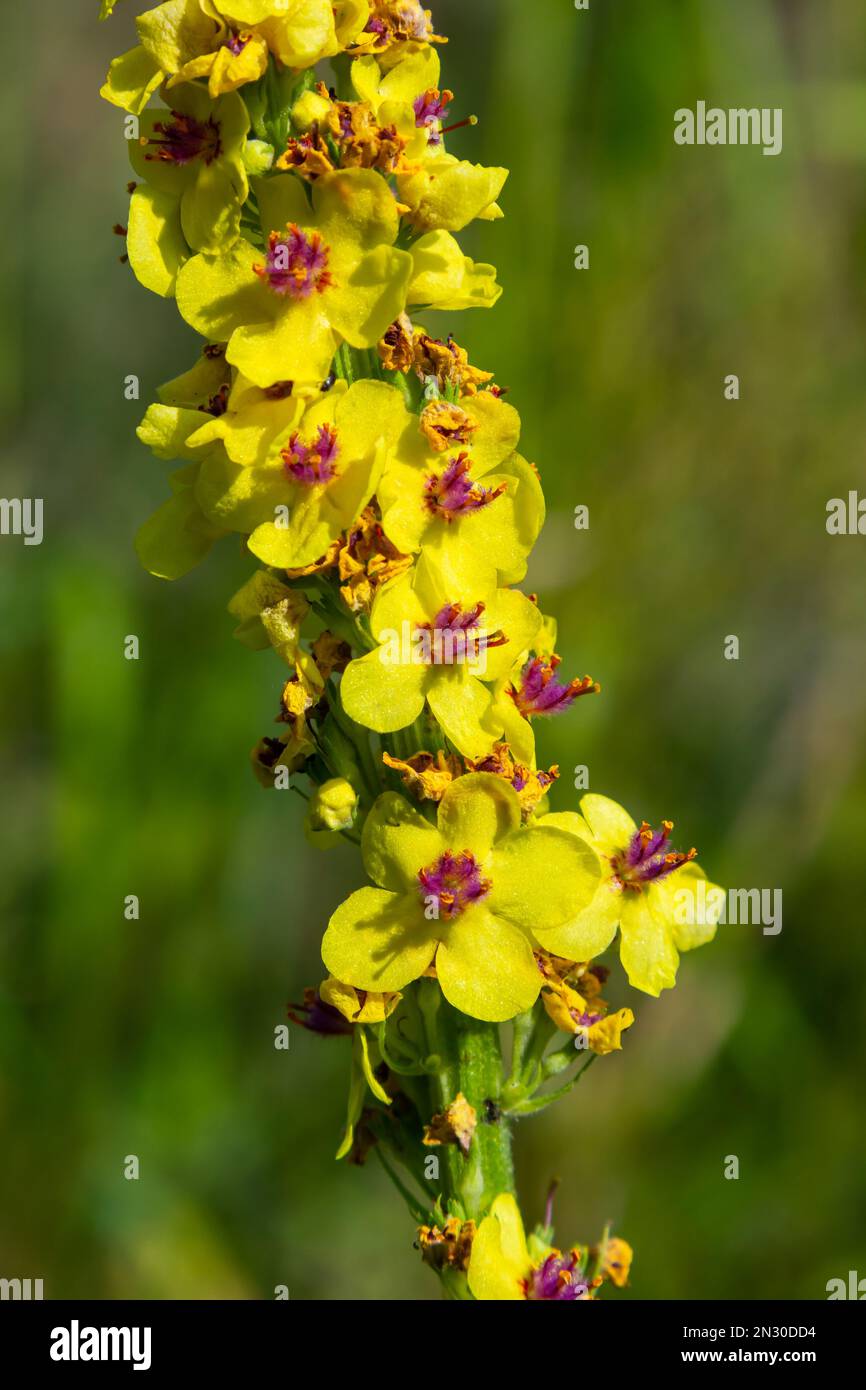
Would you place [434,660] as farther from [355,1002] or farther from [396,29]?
[396,29]

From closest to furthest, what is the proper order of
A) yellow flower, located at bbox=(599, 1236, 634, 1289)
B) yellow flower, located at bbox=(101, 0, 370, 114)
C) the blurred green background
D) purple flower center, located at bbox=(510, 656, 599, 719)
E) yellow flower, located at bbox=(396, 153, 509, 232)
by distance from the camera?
yellow flower, located at bbox=(101, 0, 370, 114) < yellow flower, located at bbox=(396, 153, 509, 232) < purple flower center, located at bbox=(510, 656, 599, 719) < yellow flower, located at bbox=(599, 1236, 634, 1289) < the blurred green background

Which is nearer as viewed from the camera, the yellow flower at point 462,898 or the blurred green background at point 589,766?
the yellow flower at point 462,898

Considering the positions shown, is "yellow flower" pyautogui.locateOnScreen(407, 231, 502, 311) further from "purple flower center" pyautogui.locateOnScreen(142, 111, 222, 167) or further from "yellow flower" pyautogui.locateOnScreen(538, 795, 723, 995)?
"yellow flower" pyautogui.locateOnScreen(538, 795, 723, 995)

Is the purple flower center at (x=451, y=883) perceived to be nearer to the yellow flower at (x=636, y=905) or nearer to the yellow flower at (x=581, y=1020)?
the yellow flower at (x=636, y=905)

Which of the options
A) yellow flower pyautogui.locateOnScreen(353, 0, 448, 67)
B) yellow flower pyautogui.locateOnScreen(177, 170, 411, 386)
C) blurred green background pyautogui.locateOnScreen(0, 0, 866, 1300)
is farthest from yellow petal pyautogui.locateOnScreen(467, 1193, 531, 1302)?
blurred green background pyautogui.locateOnScreen(0, 0, 866, 1300)

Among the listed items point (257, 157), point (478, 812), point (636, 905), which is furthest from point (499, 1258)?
point (257, 157)

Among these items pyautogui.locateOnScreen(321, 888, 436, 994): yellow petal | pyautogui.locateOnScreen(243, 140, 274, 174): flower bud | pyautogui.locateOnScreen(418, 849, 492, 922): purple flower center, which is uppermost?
pyautogui.locateOnScreen(243, 140, 274, 174): flower bud

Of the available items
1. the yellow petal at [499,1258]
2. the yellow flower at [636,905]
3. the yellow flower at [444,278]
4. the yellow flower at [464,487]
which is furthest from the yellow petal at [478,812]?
the yellow flower at [444,278]

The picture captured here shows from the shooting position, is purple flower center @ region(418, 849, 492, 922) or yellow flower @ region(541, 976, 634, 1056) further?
yellow flower @ region(541, 976, 634, 1056)
